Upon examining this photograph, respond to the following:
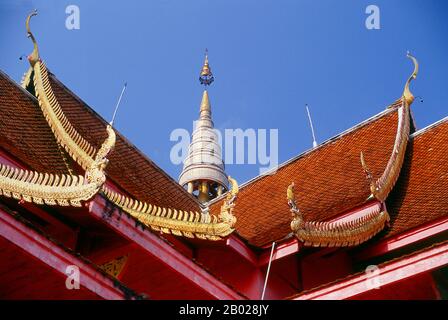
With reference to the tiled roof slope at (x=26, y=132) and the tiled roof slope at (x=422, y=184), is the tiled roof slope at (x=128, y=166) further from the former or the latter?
the tiled roof slope at (x=422, y=184)

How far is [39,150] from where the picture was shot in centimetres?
931

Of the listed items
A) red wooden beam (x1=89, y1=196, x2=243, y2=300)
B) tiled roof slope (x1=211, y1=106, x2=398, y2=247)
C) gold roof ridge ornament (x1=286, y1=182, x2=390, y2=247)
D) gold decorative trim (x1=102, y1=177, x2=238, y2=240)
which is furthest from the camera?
tiled roof slope (x1=211, y1=106, x2=398, y2=247)

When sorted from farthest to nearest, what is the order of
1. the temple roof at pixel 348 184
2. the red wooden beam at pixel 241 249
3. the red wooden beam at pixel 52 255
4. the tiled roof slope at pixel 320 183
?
the tiled roof slope at pixel 320 183
the temple roof at pixel 348 184
the red wooden beam at pixel 241 249
the red wooden beam at pixel 52 255

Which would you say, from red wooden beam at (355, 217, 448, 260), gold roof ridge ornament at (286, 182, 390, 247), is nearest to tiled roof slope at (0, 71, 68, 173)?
gold roof ridge ornament at (286, 182, 390, 247)

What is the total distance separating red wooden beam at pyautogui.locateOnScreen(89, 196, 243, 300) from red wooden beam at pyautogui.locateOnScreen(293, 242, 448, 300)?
95 cm

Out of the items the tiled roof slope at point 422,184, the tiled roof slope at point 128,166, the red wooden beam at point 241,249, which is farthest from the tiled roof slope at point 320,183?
the tiled roof slope at point 128,166

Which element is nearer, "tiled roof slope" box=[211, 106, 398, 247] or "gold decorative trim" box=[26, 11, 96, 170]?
"gold decorative trim" box=[26, 11, 96, 170]

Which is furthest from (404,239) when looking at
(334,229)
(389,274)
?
(389,274)

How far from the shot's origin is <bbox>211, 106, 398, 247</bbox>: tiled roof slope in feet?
32.9

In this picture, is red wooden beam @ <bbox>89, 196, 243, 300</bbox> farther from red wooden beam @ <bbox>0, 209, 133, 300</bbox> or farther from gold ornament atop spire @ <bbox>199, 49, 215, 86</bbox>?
gold ornament atop spire @ <bbox>199, 49, 215, 86</bbox>

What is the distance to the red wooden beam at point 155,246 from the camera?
22.4ft

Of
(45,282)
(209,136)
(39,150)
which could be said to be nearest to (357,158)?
(39,150)

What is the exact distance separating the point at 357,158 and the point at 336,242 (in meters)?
3.59

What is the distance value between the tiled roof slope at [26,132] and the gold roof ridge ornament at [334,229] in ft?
9.79
